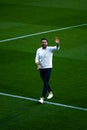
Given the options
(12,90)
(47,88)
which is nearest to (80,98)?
(47,88)

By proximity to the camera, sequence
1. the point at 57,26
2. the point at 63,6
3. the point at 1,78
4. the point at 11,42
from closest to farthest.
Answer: the point at 1,78 → the point at 11,42 → the point at 57,26 → the point at 63,6

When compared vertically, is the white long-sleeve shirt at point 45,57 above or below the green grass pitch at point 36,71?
above

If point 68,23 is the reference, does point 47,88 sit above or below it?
above

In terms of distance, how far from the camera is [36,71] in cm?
2152

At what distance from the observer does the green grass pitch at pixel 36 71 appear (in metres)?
16.0

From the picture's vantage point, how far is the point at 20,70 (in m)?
21.5

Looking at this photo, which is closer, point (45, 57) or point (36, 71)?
point (45, 57)

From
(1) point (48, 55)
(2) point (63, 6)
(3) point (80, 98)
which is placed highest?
(1) point (48, 55)

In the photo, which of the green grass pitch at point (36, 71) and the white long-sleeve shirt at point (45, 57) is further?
the white long-sleeve shirt at point (45, 57)

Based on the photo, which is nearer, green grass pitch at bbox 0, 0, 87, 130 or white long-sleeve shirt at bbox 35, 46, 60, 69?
green grass pitch at bbox 0, 0, 87, 130

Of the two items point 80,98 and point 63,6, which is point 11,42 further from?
point 63,6

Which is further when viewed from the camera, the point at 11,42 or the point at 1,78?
the point at 11,42

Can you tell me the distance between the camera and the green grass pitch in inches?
629

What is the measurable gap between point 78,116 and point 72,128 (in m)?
1.01
